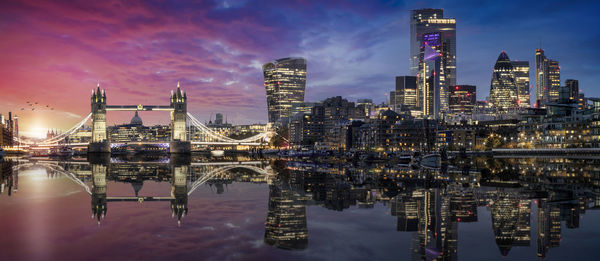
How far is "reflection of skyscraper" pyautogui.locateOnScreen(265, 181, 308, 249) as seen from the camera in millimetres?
14008

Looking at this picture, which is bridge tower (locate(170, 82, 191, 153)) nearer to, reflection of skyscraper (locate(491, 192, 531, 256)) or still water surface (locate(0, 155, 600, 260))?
still water surface (locate(0, 155, 600, 260))

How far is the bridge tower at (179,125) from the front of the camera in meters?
142

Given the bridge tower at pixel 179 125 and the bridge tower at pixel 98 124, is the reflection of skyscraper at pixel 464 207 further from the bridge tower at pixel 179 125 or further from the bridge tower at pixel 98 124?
the bridge tower at pixel 98 124

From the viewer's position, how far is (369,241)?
14.2 m

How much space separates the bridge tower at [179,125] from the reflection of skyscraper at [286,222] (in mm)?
121492

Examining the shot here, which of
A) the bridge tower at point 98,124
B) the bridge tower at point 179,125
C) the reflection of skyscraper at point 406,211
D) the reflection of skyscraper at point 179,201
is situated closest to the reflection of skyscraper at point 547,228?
the reflection of skyscraper at point 406,211

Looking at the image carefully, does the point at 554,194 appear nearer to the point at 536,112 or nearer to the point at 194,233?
the point at 194,233

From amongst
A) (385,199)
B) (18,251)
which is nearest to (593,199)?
(385,199)

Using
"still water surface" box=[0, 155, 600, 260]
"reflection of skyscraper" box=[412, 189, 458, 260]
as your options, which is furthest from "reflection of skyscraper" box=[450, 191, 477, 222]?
"reflection of skyscraper" box=[412, 189, 458, 260]

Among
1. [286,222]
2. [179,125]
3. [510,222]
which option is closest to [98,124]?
[179,125]

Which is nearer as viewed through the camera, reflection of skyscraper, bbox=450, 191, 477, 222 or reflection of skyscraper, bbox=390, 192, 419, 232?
reflection of skyscraper, bbox=390, 192, 419, 232

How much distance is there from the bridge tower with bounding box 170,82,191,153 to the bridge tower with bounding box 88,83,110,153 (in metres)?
22.4

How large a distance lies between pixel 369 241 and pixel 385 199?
Answer: 1068 cm

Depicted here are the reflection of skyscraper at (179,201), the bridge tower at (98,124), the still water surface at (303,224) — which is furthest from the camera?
the bridge tower at (98,124)
